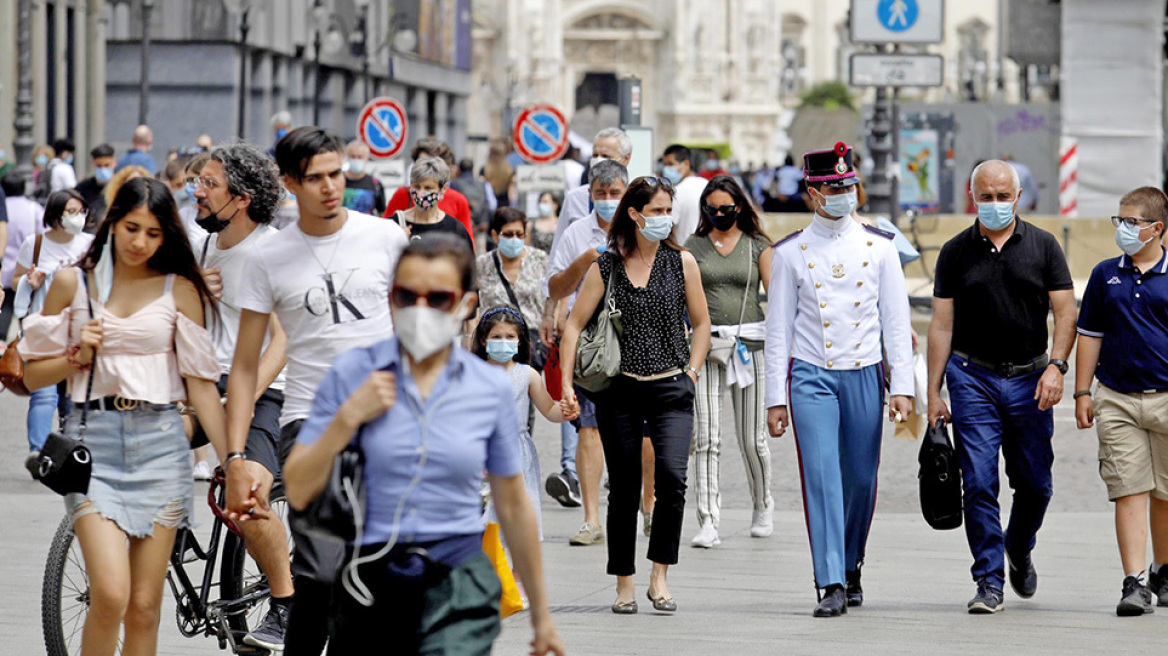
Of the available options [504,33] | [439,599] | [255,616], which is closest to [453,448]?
[439,599]

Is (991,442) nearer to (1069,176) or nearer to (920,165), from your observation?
(1069,176)

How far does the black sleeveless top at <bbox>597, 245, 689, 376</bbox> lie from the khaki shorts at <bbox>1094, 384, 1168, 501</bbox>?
159 centimetres

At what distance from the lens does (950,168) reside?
37.2 meters

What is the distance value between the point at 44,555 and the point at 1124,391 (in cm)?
449

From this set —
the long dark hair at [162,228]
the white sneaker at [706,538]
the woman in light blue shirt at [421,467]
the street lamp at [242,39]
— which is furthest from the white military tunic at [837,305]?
the street lamp at [242,39]

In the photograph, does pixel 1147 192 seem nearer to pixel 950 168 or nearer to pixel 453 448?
pixel 453 448

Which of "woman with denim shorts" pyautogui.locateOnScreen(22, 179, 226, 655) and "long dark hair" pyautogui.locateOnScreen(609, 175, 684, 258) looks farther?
"long dark hair" pyautogui.locateOnScreen(609, 175, 684, 258)

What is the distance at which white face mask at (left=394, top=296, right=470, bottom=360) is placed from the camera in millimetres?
4152

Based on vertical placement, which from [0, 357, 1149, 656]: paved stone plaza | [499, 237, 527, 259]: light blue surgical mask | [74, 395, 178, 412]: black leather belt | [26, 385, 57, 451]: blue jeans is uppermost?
[499, 237, 527, 259]: light blue surgical mask

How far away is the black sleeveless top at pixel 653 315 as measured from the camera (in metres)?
7.93

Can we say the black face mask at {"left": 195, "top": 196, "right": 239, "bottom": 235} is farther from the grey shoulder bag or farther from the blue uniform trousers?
the blue uniform trousers

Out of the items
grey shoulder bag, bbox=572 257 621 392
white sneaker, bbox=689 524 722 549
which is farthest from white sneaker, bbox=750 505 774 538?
grey shoulder bag, bbox=572 257 621 392

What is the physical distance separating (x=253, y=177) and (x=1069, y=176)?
2031cm

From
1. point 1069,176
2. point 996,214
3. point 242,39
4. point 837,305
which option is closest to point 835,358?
point 837,305
